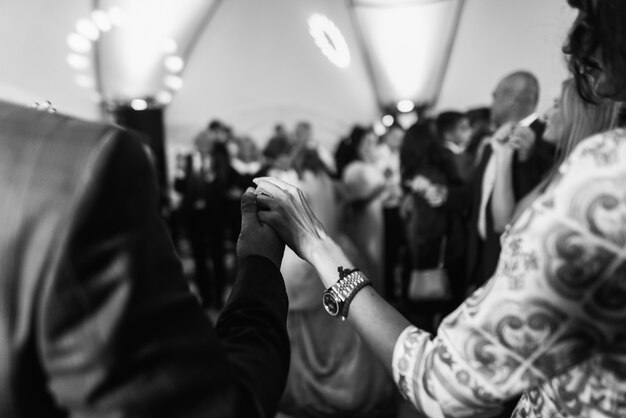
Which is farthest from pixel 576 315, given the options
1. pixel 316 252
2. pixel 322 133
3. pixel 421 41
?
pixel 322 133

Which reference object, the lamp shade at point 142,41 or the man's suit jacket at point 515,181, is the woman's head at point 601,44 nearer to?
the man's suit jacket at point 515,181

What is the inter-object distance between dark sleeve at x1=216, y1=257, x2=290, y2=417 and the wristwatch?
132mm

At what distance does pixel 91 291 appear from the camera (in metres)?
0.50

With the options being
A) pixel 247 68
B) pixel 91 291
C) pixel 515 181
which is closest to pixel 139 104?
pixel 247 68

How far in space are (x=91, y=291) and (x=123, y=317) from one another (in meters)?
0.04

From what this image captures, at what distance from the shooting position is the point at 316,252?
3.16 ft

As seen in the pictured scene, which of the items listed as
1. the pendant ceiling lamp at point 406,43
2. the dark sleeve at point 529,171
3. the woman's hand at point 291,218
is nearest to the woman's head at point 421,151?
the dark sleeve at point 529,171

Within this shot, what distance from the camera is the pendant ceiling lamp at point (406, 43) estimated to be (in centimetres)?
641

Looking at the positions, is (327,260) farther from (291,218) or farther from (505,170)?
(505,170)

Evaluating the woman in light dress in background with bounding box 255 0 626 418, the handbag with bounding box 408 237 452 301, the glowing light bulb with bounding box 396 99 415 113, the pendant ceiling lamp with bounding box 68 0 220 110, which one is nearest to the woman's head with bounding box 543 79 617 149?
the woman in light dress in background with bounding box 255 0 626 418

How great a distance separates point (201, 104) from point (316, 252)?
24.5 ft

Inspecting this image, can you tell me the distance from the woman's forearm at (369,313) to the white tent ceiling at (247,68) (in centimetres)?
464

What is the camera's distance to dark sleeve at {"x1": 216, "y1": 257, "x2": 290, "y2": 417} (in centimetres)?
65

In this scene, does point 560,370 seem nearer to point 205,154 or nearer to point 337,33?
point 205,154
